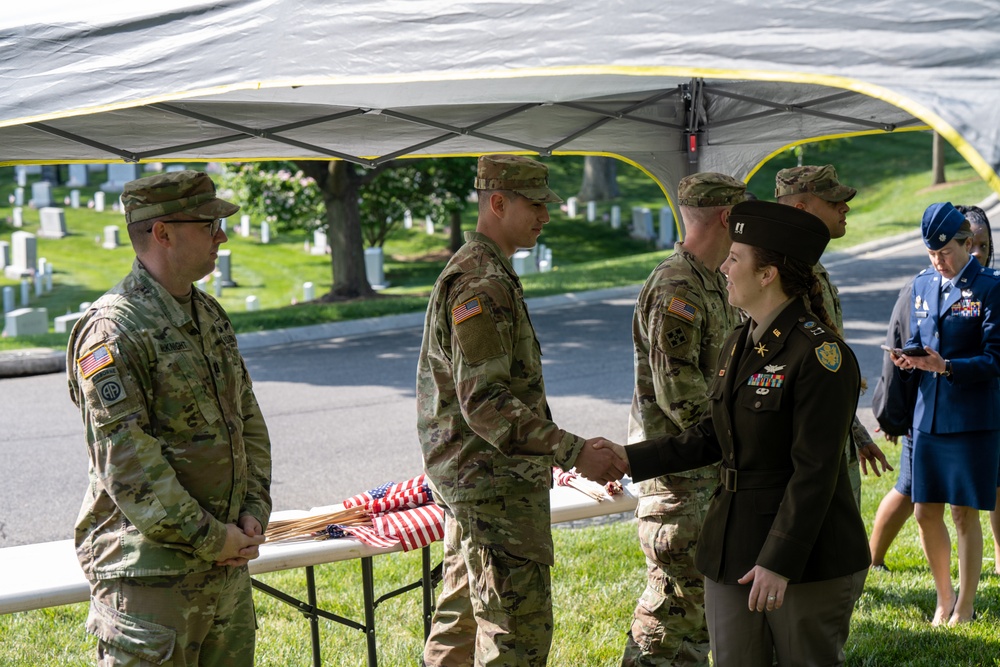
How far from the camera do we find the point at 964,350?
4.90m

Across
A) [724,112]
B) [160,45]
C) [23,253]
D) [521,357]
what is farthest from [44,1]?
[23,253]

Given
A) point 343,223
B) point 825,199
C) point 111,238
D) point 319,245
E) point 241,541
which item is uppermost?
point 825,199

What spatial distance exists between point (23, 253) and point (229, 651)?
21.0m

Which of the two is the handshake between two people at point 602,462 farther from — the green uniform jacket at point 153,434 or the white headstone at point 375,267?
the white headstone at point 375,267

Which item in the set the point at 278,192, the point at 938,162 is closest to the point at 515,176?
the point at 278,192

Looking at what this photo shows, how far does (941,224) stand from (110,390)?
12.3 feet

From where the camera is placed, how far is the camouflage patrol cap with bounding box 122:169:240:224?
3.04m

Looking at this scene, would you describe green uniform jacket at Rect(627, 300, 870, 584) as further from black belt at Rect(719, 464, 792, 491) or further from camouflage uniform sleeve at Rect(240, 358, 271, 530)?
camouflage uniform sleeve at Rect(240, 358, 271, 530)

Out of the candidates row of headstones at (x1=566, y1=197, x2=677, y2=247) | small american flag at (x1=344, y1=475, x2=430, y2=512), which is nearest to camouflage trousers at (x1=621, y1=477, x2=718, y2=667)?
small american flag at (x1=344, y1=475, x2=430, y2=512)

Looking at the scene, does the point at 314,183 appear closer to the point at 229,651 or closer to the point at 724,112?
the point at 724,112

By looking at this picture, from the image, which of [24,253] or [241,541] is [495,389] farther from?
[24,253]

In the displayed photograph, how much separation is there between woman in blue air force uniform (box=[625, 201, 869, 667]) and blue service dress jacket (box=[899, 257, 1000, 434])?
6.99 ft

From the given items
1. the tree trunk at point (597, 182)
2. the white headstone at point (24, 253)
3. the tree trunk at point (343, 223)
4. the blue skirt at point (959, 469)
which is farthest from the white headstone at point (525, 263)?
the blue skirt at point (959, 469)

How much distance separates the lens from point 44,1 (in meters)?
3.25
